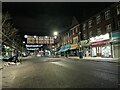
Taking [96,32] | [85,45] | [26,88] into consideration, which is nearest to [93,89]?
[26,88]

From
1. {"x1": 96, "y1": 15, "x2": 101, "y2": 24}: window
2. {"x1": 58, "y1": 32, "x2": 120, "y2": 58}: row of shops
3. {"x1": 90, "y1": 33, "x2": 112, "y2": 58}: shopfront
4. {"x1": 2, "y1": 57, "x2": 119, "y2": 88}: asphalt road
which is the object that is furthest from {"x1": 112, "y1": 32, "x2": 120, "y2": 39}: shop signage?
{"x1": 2, "y1": 57, "x2": 119, "y2": 88}: asphalt road

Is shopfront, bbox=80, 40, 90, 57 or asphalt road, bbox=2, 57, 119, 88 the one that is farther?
shopfront, bbox=80, 40, 90, 57

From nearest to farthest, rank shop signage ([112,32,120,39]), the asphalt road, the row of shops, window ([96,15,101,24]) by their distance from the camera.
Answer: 1. the asphalt road
2. shop signage ([112,32,120,39])
3. the row of shops
4. window ([96,15,101,24])

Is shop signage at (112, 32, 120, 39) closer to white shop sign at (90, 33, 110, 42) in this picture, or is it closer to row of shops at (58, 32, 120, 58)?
row of shops at (58, 32, 120, 58)

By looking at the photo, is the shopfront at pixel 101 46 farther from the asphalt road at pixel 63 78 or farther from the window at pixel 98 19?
the asphalt road at pixel 63 78

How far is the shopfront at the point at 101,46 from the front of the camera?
40.9m

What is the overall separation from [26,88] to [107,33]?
33903 millimetres

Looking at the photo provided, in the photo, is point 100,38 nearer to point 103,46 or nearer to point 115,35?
point 103,46

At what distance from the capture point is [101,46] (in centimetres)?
4453

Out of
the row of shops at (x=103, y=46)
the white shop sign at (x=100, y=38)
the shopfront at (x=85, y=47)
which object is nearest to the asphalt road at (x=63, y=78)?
the row of shops at (x=103, y=46)

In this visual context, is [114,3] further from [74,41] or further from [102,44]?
[74,41]

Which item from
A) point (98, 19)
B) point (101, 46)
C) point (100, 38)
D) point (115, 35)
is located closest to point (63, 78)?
point (115, 35)

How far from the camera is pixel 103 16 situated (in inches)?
1720

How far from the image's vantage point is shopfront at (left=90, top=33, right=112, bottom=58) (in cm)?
4094
